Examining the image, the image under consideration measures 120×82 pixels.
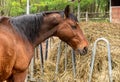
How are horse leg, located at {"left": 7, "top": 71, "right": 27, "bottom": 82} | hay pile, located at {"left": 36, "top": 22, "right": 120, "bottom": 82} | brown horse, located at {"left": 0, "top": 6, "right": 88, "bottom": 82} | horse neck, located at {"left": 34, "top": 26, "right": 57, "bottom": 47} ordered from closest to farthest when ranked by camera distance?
brown horse, located at {"left": 0, "top": 6, "right": 88, "bottom": 82} < horse leg, located at {"left": 7, "top": 71, "right": 27, "bottom": 82} < horse neck, located at {"left": 34, "top": 26, "right": 57, "bottom": 47} < hay pile, located at {"left": 36, "top": 22, "right": 120, "bottom": 82}

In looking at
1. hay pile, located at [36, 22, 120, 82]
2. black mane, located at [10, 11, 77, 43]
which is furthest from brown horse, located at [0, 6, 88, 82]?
hay pile, located at [36, 22, 120, 82]

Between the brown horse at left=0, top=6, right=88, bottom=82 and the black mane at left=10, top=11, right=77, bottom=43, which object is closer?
the brown horse at left=0, top=6, right=88, bottom=82

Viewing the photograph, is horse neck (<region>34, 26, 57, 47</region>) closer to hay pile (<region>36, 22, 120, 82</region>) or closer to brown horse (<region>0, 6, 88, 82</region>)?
brown horse (<region>0, 6, 88, 82</region>)

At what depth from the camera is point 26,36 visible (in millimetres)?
4234

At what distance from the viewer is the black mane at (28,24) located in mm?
4176

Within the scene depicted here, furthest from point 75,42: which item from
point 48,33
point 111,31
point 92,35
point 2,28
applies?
point 111,31

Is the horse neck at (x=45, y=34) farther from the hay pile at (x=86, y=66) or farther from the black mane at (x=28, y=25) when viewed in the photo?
the hay pile at (x=86, y=66)

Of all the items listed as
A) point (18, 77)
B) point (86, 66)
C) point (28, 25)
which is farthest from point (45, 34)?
point (86, 66)

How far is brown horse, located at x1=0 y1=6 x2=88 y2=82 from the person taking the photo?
12.8 ft

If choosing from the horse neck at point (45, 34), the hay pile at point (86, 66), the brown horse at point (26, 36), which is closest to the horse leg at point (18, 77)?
the brown horse at point (26, 36)

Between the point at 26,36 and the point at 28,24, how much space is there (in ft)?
0.58

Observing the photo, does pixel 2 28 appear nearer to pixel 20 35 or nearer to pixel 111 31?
pixel 20 35

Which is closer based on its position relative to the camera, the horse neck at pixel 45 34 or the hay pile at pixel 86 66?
the horse neck at pixel 45 34

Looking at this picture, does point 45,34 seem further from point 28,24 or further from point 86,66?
point 86,66
